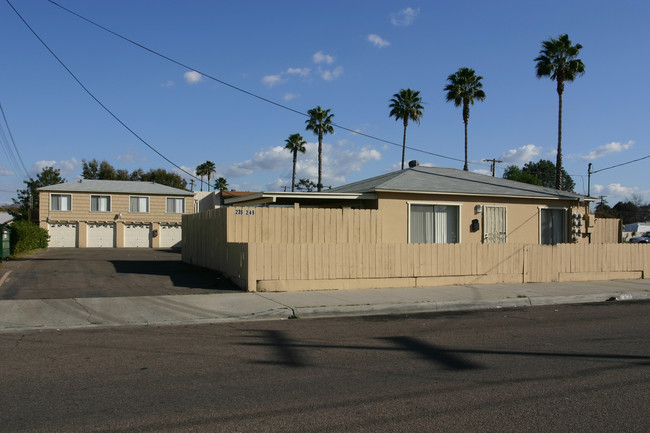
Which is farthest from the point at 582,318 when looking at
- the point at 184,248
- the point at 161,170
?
the point at 161,170

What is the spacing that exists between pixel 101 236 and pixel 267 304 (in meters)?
36.4

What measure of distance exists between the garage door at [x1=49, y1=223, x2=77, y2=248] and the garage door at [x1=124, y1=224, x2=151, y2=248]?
397 cm

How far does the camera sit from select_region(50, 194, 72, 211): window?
43.4m

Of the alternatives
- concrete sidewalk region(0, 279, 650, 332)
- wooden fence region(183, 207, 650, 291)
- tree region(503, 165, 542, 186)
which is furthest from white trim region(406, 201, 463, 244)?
tree region(503, 165, 542, 186)

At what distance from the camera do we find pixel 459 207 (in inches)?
783

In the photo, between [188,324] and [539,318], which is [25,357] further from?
[539,318]

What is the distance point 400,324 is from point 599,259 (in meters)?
11.2

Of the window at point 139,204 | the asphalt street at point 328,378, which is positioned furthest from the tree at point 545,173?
the asphalt street at point 328,378

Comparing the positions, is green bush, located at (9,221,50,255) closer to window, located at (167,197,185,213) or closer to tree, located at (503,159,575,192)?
window, located at (167,197,185,213)

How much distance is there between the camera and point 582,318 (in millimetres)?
11383

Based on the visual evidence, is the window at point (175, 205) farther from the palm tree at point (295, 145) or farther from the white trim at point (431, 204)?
the white trim at point (431, 204)

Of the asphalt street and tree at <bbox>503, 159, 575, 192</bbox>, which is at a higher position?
tree at <bbox>503, 159, 575, 192</bbox>

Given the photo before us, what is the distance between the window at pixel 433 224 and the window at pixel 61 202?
3426cm

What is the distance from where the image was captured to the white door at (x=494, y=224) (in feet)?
66.6
